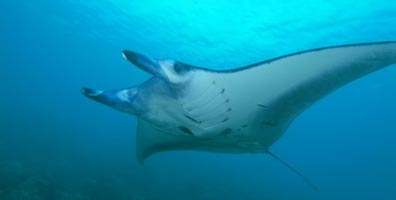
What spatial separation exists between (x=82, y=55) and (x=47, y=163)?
1484 inches

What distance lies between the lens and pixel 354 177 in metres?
55.9

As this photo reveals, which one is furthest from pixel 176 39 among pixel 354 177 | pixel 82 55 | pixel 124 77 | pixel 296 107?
pixel 354 177

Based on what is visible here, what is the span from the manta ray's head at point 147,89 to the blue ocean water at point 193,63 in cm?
725

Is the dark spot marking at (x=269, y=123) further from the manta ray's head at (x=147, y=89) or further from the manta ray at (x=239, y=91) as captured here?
the manta ray's head at (x=147, y=89)

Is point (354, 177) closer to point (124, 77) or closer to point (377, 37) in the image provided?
point (124, 77)

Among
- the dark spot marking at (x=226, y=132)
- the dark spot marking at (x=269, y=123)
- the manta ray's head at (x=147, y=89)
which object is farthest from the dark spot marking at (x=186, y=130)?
the dark spot marking at (x=269, y=123)

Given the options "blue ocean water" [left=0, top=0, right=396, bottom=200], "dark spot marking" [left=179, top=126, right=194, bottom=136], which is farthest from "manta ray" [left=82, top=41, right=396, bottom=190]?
"blue ocean water" [left=0, top=0, right=396, bottom=200]

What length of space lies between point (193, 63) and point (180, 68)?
27.3m

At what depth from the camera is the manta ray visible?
9.19 ft

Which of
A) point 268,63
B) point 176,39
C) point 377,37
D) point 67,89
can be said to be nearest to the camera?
point 268,63

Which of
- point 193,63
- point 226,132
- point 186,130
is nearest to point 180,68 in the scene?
point 186,130

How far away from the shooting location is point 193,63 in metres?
30.0

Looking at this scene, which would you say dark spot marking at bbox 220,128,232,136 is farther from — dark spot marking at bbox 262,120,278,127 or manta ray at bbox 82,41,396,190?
→ dark spot marking at bbox 262,120,278,127

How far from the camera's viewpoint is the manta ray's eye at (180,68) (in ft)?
9.27
